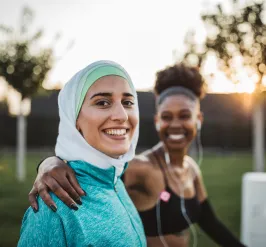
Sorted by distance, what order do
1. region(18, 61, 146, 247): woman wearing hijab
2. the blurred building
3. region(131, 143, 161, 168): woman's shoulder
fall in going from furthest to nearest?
the blurred building → region(131, 143, 161, 168): woman's shoulder → region(18, 61, 146, 247): woman wearing hijab

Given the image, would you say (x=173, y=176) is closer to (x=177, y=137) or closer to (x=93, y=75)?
(x=177, y=137)

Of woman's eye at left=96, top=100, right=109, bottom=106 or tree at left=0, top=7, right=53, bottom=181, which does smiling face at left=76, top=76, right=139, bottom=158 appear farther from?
tree at left=0, top=7, right=53, bottom=181

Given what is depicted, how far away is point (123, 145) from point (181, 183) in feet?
4.25

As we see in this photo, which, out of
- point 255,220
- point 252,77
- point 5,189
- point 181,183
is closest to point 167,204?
point 181,183

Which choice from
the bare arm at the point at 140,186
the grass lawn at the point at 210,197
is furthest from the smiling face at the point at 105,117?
the grass lawn at the point at 210,197

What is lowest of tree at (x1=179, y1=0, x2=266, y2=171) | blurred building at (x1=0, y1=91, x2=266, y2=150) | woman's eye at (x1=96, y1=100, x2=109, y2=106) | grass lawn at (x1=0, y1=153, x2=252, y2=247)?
grass lawn at (x1=0, y1=153, x2=252, y2=247)

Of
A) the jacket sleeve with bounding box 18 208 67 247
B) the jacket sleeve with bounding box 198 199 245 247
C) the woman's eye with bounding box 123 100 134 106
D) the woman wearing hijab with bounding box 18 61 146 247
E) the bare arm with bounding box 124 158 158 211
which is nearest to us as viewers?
the jacket sleeve with bounding box 18 208 67 247

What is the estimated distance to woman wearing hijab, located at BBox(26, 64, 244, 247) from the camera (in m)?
2.75

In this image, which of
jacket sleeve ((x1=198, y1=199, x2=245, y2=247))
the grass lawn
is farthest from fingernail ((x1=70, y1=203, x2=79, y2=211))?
the grass lawn

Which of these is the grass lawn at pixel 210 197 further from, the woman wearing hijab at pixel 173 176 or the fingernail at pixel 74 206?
the fingernail at pixel 74 206

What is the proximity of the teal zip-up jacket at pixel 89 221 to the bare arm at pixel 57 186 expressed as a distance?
0.02 meters

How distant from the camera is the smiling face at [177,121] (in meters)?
2.93

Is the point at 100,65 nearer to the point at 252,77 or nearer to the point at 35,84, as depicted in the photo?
the point at 252,77

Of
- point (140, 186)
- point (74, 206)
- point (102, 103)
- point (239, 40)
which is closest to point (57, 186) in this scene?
point (74, 206)
